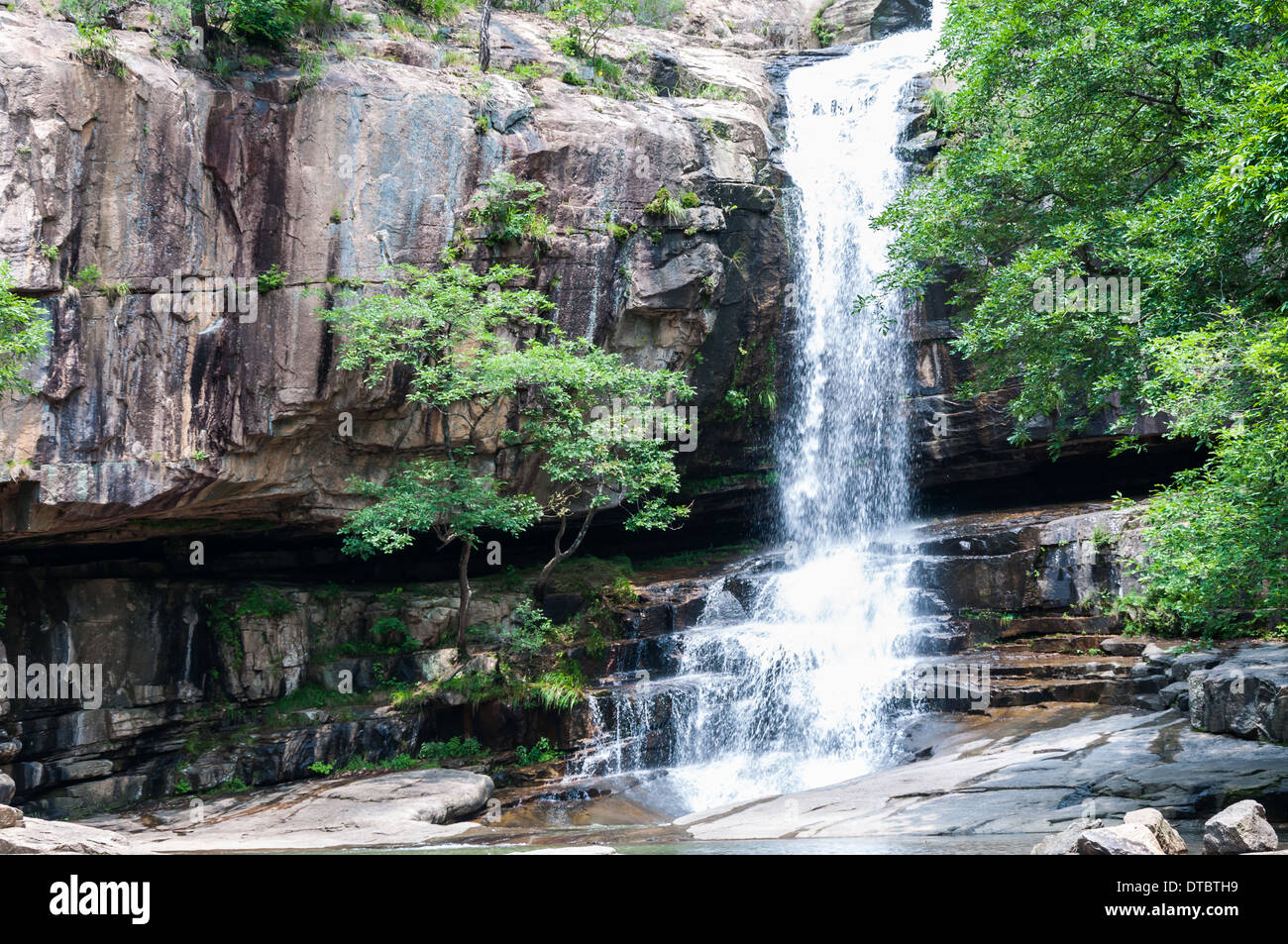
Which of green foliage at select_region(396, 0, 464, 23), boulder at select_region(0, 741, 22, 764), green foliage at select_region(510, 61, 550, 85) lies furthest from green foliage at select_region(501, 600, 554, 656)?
green foliage at select_region(396, 0, 464, 23)

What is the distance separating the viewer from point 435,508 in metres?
16.7

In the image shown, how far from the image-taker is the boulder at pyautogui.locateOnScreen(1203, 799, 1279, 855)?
660 centimetres

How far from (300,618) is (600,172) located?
10902mm

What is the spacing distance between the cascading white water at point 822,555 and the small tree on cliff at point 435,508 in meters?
3.79

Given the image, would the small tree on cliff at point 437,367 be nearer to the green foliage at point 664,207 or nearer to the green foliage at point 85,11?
the green foliage at point 664,207

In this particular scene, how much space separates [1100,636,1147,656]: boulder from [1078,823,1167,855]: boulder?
1025 centimetres

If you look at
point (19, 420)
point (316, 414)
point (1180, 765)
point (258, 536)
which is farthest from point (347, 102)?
point (1180, 765)

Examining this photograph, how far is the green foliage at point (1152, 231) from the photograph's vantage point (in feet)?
28.1

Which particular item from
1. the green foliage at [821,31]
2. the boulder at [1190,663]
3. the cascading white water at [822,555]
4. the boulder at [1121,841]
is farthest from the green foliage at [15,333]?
the green foliage at [821,31]

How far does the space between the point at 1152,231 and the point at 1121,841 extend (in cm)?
693

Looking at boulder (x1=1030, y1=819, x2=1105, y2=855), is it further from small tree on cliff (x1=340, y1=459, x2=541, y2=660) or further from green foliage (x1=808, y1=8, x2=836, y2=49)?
green foliage (x1=808, y1=8, x2=836, y2=49)

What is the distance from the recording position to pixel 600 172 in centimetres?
1930

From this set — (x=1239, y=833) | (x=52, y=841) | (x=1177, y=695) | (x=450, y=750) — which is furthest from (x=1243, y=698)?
(x=52, y=841)

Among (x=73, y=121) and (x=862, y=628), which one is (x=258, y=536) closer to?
(x=73, y=121)
